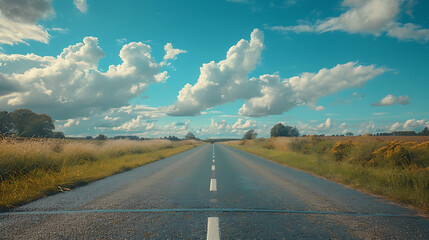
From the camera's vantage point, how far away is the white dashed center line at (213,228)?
9.43 feet

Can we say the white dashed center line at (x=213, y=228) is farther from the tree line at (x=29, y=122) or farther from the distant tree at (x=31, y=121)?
the distant tree at (x=31, y=121)

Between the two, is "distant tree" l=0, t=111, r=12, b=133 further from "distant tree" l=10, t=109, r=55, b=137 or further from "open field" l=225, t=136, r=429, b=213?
"open field" l=225, t=136, r=429, b=213

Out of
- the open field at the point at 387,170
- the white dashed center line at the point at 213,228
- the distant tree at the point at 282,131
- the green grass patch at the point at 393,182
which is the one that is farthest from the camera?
the distant tree at the point at 282,131

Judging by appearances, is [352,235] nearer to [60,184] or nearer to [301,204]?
[301,204]

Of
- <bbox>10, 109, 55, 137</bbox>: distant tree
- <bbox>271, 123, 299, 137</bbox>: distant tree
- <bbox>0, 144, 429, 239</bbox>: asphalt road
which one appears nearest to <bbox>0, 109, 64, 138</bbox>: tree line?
<bbox>10, 109, 55, 137</bbox>: distant tree

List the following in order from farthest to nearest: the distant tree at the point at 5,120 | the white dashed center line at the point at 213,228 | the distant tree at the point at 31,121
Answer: the distant tree at the point at 31,121 → the distant tree at the point at 5,120 → the white dashed center line at the point at 213,228

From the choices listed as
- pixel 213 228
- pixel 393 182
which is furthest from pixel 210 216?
pixel 393 182

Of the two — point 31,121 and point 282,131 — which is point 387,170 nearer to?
point 31,121

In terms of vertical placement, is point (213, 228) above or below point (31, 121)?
below

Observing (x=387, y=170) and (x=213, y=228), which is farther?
(x=387, y=170)

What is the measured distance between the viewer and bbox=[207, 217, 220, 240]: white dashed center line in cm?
288

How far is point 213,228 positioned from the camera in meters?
3.15

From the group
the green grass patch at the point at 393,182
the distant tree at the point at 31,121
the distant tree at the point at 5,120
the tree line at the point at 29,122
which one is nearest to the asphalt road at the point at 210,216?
the green grass patch at the point at 393,182

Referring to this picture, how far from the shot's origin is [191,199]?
195 inches
